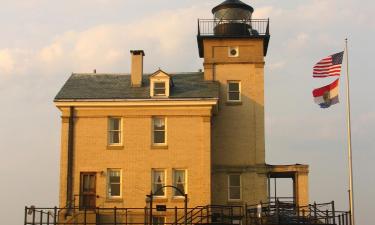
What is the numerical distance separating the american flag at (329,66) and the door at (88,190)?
14808 mm

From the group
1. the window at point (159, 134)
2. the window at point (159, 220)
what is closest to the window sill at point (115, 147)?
the window at point (159, 134)

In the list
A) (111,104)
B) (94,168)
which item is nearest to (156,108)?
(111,104)

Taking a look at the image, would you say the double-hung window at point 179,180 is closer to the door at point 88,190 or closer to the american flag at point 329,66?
the door at point 88,190

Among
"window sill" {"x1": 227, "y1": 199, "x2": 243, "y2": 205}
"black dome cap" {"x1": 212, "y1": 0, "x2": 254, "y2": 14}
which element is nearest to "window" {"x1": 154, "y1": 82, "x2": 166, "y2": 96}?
"window sill" {"x1": 227, "y1": 199, "x2": 243, "y2": 205}

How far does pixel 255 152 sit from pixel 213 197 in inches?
154

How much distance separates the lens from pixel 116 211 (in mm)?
39312

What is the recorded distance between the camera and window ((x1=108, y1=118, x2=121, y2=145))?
4066cm

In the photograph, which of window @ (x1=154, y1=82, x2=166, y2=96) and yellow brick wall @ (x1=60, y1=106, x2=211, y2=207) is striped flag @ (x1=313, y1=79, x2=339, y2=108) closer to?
yellow brick wall @ (x1=60, y1=106, x2=211, y2=207)

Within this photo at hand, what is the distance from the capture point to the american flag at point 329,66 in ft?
112

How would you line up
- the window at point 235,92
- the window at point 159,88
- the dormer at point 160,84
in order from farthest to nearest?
the window at point 235,92 < the window at point 159,88 < the dormer at point 160,84

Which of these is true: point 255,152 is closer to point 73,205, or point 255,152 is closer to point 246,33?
point 246,33

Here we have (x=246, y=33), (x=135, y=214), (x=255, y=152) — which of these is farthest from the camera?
(x=246, y=33)

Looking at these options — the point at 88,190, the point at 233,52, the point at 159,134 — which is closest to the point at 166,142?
the point at 159,134

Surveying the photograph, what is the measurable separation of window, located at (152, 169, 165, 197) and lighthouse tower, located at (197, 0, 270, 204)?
130 inches
